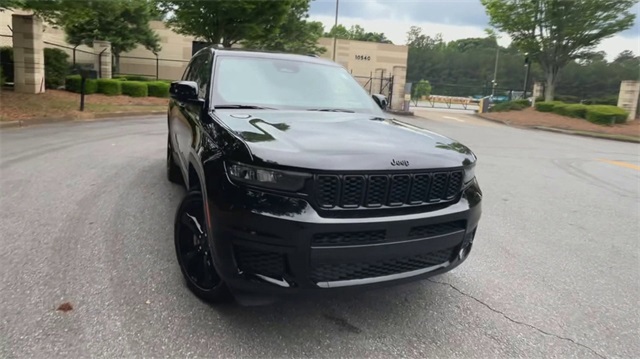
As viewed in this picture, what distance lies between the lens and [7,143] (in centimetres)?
880

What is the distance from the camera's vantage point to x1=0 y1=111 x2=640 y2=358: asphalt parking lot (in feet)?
8.79

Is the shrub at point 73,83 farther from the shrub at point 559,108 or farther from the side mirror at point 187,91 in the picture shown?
the shrub at point 559,108

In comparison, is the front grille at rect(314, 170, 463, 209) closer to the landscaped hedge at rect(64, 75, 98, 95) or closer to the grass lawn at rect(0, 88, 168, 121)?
the grass lawn at rect(0, 88, 168, 121)

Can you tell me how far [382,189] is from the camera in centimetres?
260

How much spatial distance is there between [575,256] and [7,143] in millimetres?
9546

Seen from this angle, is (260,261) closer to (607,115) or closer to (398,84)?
(607,115)

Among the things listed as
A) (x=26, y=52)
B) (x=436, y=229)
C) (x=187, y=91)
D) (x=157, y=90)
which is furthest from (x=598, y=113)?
(x=26, y=52)

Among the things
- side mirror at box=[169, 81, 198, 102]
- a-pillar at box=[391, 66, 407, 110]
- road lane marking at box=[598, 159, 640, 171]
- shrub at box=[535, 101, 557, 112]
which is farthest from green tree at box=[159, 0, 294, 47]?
side mirror at box=[169, 81, 198, 102]

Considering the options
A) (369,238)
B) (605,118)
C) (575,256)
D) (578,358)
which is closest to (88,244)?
(369,238)

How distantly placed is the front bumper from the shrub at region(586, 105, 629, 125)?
24.1 meters

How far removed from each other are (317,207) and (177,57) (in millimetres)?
43875

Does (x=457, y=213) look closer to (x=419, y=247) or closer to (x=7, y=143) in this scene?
(x=419, y=247)

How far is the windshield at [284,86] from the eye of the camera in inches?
148

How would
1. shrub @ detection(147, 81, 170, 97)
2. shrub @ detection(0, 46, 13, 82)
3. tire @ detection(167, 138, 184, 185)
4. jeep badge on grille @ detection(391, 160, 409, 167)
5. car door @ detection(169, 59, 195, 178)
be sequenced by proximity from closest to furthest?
jeep badge on grille @ detection(391, 160, 409, 167) < car door @ detection(169, 59, 195, 178) < tire @ detection(167, 138, 184, 185) < shrub @ detection(0, 46, 13, 82) < shrub @ detection(147, 81, 170, 97)
